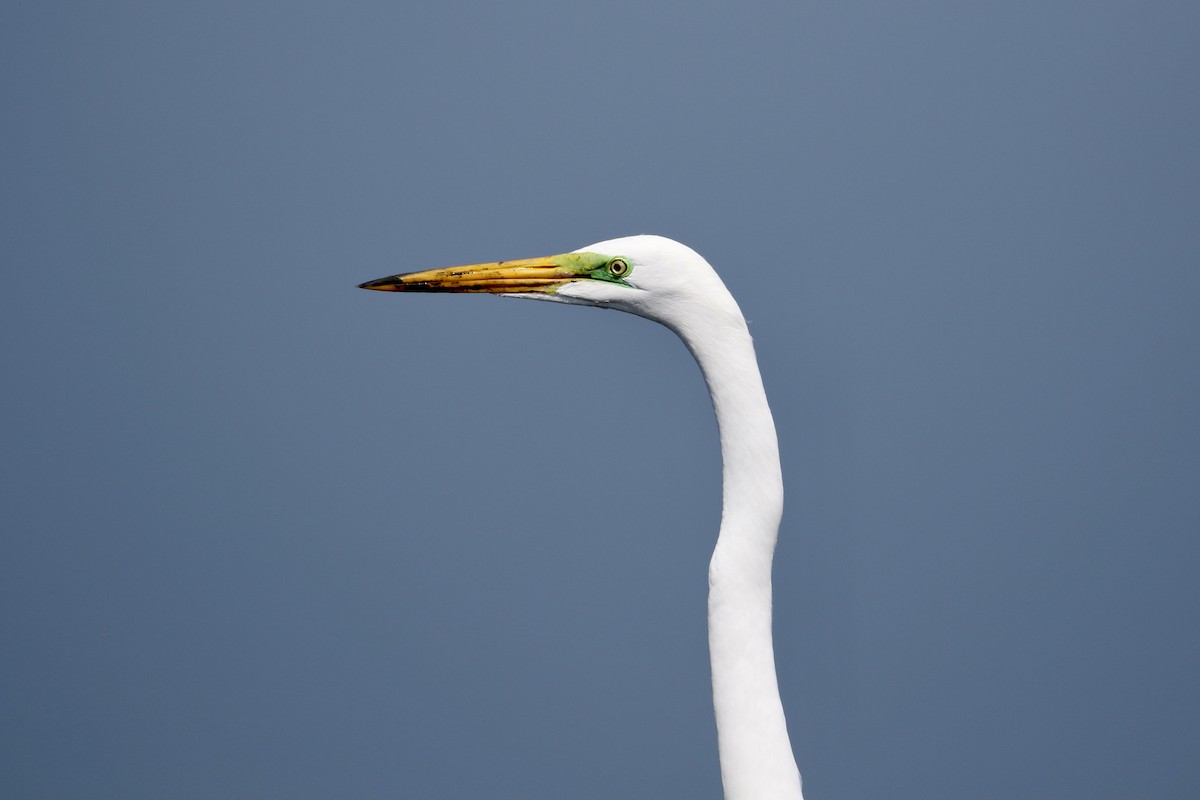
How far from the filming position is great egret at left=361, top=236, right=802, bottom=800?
1467 millimetres

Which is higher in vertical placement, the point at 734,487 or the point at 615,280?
the point at 615,280

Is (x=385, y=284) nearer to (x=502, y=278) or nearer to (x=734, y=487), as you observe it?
(x=502, y=278)

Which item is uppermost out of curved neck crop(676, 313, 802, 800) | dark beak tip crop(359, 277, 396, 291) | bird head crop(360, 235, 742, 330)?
dark beak tip crop(359, 277, 396, 291)

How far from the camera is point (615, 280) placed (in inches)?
59.2

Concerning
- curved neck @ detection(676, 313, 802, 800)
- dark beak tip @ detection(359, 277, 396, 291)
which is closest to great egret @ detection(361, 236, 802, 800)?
curved neck @ detection(676, 313, 802, 800)

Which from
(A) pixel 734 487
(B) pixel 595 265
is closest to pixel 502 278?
(B) pixel 595 265

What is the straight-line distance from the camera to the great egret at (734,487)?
57.7 inches

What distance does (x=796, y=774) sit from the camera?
150 centimetres

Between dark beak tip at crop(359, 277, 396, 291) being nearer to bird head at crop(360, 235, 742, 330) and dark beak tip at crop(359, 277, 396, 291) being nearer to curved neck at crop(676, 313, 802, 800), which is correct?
bird head at crop(360, 235, 742, 330)

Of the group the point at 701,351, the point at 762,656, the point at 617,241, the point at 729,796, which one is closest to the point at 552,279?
the point at 617,241

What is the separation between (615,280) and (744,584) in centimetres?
38

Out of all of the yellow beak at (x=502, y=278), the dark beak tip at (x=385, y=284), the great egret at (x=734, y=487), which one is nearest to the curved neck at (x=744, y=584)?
the great egret at (x=734, y=487)

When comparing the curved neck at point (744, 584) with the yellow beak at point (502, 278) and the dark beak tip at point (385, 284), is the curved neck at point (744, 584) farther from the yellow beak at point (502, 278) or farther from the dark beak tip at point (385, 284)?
the dark beak tip at point (385, 284)

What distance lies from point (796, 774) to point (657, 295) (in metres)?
0.58
